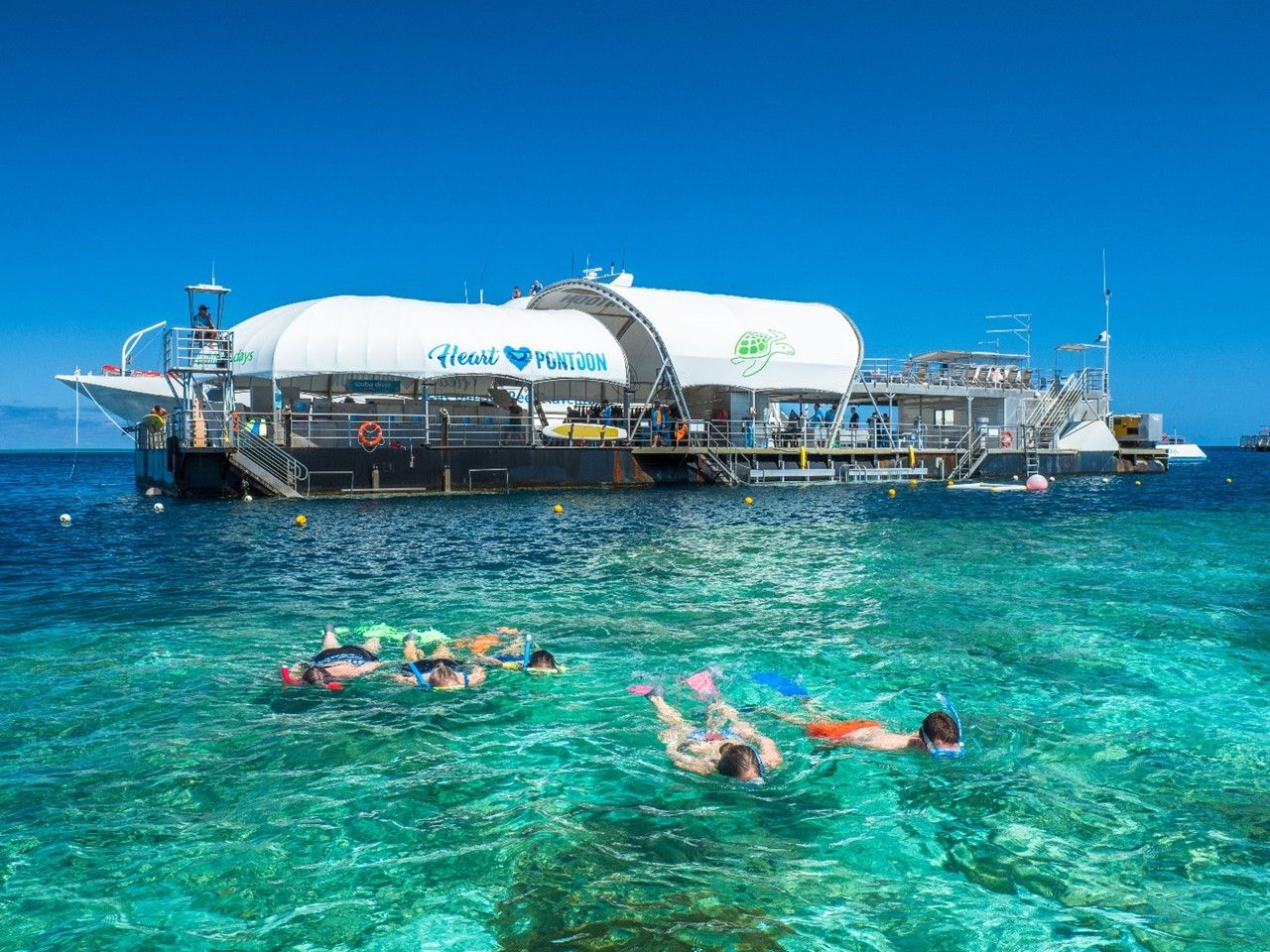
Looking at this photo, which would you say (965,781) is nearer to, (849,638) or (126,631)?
(849,638)

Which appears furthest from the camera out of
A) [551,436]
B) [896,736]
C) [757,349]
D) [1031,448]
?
[1031,448]

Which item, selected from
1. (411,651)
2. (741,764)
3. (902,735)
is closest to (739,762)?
(741,764)

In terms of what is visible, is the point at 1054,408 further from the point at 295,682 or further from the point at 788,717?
the point at 295,682

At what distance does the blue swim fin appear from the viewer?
9.84 m

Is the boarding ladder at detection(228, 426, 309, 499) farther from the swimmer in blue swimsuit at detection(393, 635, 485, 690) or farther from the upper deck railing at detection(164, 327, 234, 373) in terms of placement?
the swimmer in blue swimsuit at detection(393, 635, 485, 690)

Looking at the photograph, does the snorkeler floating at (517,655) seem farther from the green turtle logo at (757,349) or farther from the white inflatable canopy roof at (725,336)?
the green turtle logo at (757,349)

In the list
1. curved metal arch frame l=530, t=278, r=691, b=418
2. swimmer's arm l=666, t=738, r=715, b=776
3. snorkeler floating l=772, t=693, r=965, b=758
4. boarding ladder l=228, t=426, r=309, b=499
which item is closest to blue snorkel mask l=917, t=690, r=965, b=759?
snorkeler floating l=772, t=693, r=965, b=758

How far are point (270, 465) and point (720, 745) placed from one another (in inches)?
1120

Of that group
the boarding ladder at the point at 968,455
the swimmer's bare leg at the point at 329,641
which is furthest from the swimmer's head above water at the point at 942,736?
the boarding ladder at the point at 968,455

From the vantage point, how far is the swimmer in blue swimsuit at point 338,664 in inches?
386

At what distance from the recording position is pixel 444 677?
387 inches

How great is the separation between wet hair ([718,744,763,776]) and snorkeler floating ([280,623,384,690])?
14.4ft

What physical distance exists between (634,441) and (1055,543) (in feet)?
69.5

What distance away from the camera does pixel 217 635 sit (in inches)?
480
